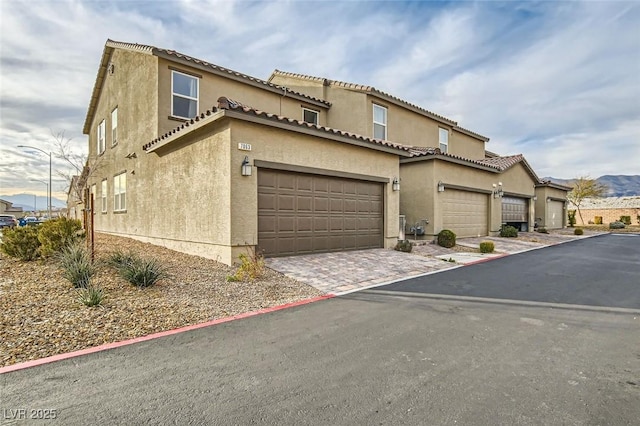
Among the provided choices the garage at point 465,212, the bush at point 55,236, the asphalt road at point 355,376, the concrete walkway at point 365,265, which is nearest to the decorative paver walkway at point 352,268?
the concrete walkway at point 365,265

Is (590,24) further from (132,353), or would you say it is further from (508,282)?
(132,353)

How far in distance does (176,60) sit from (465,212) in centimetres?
1458

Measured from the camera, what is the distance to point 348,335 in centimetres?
451

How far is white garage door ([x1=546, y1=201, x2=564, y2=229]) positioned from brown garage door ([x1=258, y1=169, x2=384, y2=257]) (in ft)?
69.6

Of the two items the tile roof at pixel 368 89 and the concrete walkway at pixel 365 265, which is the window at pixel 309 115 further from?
the concrete walkway at pixel 365 265

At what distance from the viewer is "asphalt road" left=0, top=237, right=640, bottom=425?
2709 mm

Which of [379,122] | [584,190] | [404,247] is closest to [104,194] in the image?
[379,122]

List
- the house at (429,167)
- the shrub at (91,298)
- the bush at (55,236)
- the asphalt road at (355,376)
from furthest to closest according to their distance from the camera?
1. the house at (429,167)
2. the bush at (55,236)
3. the shrub at (91,298)
4. the asphalt road at (355,376)

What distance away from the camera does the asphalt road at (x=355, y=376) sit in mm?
2709

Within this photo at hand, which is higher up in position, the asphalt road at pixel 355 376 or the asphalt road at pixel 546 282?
the asphalt road at pixel 546 282

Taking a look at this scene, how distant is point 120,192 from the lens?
52.0ft

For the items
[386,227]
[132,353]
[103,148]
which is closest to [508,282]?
[386,227]

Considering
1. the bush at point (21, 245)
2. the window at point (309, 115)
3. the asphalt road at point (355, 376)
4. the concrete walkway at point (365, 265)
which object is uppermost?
the window at point (309, 115)

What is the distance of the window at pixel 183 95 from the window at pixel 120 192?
189 inches
